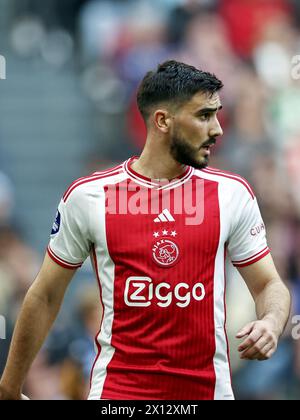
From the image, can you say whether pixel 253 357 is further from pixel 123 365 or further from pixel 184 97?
pixel 184 97

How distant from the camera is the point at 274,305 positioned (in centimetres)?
463

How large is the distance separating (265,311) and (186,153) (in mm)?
795

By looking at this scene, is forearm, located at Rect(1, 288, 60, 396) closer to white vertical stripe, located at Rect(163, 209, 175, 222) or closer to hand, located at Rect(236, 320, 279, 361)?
white vertical stripe, located at Rect(163, 209, 175, 222)

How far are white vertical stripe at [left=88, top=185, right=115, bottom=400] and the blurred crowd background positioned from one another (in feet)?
13.7

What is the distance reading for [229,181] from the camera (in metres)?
4.90

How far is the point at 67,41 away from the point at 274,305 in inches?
268

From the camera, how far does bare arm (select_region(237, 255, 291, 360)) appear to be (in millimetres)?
4254
